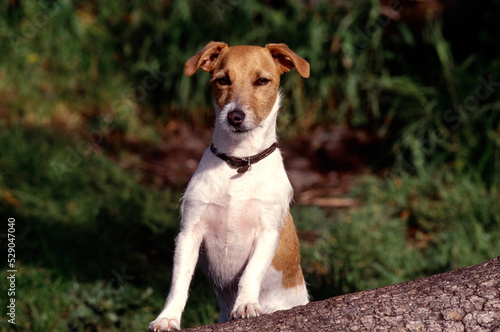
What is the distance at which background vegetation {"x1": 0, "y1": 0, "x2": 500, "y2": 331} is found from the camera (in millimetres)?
5520

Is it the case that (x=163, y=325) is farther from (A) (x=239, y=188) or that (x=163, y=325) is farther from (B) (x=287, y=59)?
(B) (x=287, y=59)

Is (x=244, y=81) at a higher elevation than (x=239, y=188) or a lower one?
higher

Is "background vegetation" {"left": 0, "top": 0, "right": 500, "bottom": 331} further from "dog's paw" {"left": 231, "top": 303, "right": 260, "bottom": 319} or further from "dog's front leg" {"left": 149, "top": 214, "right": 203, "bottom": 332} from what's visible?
"dog's paw" {"left": 231, "top": 303, "right": 260, "bottom": 319}

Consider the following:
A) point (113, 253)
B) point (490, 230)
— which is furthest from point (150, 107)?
point (490, 230)

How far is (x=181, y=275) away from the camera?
137 inches

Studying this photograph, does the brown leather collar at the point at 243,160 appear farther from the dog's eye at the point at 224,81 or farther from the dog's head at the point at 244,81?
the dog's eye at the point at 224,81

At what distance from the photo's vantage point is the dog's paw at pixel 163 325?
3.20m

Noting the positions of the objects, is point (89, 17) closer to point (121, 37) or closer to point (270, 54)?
point (121, 37)

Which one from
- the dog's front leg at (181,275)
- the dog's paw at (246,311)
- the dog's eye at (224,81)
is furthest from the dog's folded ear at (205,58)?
the dog's paw at (246,311)

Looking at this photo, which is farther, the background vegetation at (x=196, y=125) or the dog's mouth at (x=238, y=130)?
the background vegetation at (x=196, y=125)

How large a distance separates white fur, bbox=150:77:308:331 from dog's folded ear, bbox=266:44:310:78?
15.0 inches

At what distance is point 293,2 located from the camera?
813 centimetres

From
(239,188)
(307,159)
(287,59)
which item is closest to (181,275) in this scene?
(239,188)

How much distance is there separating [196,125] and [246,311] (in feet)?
18.0
